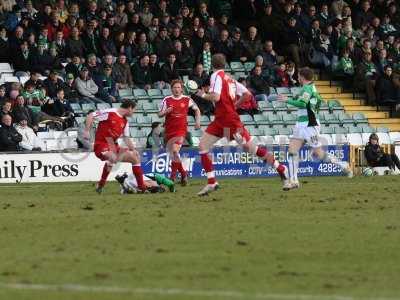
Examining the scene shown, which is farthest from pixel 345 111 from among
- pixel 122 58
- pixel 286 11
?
pixel 122 58

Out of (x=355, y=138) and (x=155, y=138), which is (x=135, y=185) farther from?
(x=355, y=138)

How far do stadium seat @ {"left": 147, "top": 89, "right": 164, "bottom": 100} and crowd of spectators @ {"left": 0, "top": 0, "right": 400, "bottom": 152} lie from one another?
369 mm

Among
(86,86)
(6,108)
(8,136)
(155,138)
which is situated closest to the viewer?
(8,136)

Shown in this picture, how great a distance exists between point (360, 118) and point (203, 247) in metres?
23.4

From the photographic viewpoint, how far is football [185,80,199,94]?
31609 mm

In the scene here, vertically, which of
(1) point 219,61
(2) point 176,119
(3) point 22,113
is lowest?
(2) point 176,119

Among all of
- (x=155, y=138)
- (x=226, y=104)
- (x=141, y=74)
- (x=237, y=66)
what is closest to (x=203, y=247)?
(x=226, y=104)

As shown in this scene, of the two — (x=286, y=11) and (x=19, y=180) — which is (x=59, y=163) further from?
(x=286, y=11)

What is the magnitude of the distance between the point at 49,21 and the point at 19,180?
5892mm

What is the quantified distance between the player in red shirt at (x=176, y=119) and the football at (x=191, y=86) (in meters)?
5.37

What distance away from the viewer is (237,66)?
36.2 m

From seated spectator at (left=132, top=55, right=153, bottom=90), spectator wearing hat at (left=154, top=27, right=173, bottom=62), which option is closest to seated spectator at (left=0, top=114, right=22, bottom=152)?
seated spectator at (left=132, top=55, right=153, bottom=90)

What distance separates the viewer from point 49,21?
33.1 meters

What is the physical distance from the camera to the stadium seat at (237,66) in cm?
3616
